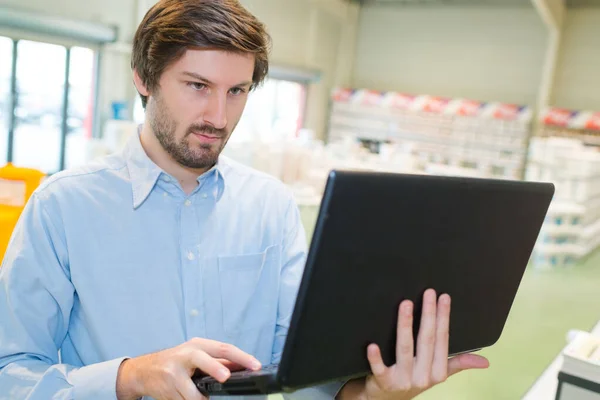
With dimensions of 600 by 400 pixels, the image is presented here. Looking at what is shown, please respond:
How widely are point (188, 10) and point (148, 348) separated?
2.10 ft

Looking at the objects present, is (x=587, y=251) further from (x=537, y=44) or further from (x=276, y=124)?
(x=276, y=124)

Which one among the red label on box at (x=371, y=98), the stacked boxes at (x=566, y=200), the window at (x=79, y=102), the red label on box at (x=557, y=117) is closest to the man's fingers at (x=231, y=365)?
the stacked boxes at (x=566, y=200)

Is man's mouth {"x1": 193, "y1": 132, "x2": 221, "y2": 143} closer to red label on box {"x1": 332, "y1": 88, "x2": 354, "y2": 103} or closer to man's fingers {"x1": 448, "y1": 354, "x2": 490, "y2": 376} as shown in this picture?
man's fingers {"x1": 448, "y1": 354, "x2": 490, "y2": 376}

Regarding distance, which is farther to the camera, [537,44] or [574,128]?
[537,44]

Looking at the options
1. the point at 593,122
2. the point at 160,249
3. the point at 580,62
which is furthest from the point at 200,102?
the point at 580,62

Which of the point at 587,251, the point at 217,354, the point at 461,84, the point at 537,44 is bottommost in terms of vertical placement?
the point at 587,251

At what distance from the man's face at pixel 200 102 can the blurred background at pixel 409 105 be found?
2618 millimetres

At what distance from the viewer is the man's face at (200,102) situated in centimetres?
107

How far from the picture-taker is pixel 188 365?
0.78m

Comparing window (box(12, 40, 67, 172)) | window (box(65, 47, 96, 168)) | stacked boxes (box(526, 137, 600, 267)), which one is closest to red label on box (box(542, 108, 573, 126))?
stacked boxes (box(526, 137, 600, 267))

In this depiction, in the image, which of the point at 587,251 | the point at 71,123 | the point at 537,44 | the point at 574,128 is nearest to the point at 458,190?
the point at 587,251

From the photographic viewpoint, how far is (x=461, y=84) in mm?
12039

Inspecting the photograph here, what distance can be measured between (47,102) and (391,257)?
8959 mm

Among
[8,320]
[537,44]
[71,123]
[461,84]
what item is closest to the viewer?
[8,320]
